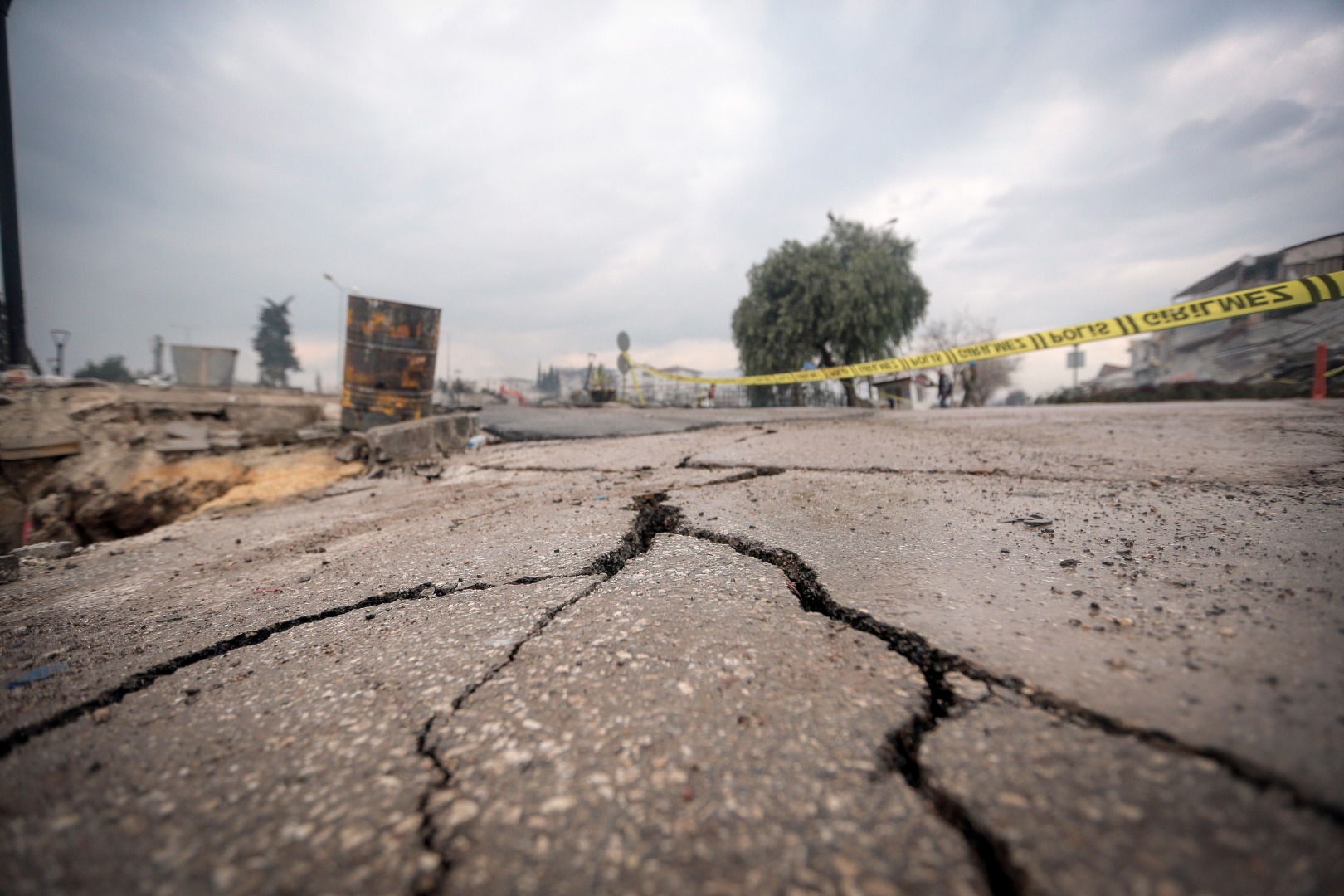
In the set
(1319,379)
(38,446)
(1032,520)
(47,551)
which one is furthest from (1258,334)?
(38,446)

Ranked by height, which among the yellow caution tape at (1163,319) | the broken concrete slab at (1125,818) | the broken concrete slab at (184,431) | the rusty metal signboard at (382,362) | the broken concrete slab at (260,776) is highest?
the yellow caution tape at (1163,319)

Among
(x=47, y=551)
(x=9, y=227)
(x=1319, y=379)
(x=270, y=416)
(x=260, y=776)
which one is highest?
(x=9, y=227)

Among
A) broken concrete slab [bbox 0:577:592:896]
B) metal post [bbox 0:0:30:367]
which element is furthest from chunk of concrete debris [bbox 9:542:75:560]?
metal post [bbox 0:0:30:367]

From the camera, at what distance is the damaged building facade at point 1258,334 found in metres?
9.70

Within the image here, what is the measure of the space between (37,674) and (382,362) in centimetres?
525

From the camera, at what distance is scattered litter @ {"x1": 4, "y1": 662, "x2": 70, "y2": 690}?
4.03ft

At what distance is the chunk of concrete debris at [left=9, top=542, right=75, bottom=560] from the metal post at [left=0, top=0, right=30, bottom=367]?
7.31 meters

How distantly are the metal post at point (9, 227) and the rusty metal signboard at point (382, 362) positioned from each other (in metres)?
5.24

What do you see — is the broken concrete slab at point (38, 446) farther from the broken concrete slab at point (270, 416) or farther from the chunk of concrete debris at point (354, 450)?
the chunk of concrete debris at point (354, 450)

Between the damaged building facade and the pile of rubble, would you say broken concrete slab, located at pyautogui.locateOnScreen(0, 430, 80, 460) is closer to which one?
the pile of rubble

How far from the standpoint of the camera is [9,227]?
674 cm

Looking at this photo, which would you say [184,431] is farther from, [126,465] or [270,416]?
[270,416]

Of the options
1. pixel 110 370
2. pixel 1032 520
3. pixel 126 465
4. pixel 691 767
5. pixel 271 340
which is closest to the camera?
pixel 691 767

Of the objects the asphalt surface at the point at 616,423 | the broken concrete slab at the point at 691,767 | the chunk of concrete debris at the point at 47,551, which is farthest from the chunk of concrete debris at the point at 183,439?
the broken concrete slab at the point at 691,767
